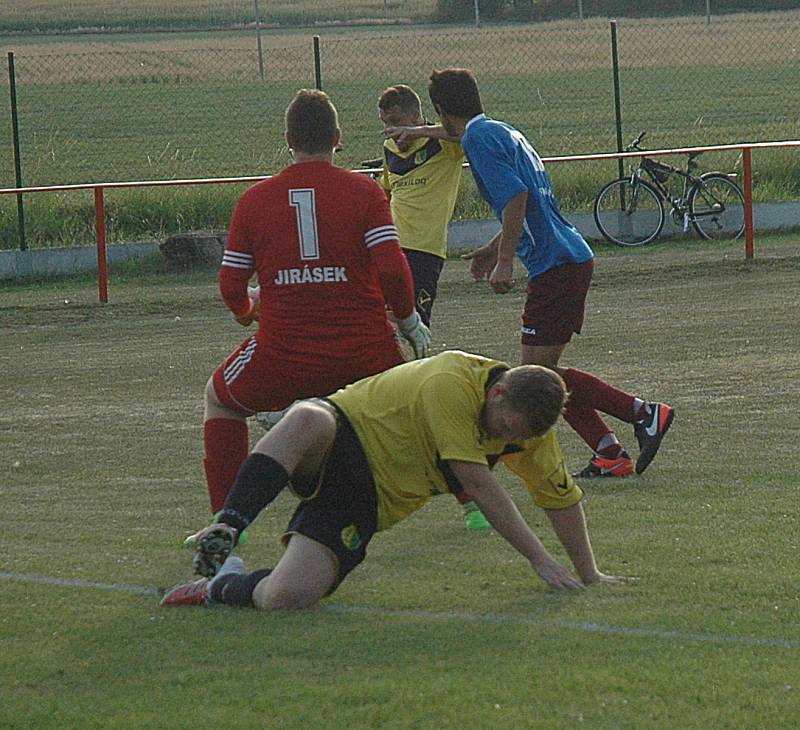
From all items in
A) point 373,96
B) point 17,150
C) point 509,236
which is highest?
point 373,96

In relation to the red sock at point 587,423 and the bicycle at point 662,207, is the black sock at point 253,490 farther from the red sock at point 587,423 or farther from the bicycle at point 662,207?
the bicycle at point 662,207

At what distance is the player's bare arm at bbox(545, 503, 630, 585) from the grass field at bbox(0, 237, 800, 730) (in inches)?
5.6

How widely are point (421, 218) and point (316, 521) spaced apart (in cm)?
365

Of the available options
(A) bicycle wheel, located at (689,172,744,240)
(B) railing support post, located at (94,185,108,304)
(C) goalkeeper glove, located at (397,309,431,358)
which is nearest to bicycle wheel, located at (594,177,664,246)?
(A) bicycle wheel, located at (689,172,744,240)

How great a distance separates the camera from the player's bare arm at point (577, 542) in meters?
6.06

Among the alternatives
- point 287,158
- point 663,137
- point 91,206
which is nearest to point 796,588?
point 91,206

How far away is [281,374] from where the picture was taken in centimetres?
654

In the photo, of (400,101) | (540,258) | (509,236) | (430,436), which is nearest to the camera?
(430,436)

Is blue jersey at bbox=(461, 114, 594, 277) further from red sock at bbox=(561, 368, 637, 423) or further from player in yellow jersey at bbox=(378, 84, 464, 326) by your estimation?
player in yellow jersey at bbox=(378, 84, 464, 326)

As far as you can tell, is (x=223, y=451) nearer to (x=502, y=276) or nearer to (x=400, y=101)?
(x=502, y=276)

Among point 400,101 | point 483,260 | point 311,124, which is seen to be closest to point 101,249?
point 400,101

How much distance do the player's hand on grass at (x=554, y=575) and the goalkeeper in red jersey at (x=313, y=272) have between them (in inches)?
44.4

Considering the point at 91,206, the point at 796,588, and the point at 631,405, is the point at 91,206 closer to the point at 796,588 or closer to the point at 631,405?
the point at 631,405

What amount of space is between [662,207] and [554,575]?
14.6 meters
